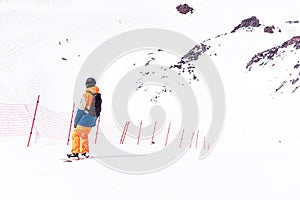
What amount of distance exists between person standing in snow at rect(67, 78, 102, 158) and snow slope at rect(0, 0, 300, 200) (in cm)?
45

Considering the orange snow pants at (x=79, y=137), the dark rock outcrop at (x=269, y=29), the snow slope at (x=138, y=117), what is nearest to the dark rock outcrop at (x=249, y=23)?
the snow slope at (x=138, y=117)

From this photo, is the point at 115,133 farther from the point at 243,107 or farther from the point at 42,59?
the point at 42,59

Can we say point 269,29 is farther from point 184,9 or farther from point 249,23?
point 184,9

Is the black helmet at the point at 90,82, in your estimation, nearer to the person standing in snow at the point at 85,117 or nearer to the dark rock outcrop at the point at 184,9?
the person standing in snow at the point at 85,117

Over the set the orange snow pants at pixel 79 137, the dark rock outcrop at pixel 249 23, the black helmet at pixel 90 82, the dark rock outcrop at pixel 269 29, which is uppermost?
the dark rock outcrop at pixel 249 23

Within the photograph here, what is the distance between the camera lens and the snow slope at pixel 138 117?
6.76 m

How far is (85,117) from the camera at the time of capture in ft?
30.5

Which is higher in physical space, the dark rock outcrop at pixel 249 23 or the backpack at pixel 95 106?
the dark rock outcrop at pixel 249 23

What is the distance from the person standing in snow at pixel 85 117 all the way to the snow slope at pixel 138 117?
0.45 m

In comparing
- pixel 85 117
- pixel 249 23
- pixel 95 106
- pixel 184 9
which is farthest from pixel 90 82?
pixel 184 9

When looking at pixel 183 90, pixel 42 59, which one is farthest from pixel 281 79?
pixel 42 59

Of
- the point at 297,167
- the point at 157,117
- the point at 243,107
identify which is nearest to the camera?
the point at 297,167

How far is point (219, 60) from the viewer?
43969mm

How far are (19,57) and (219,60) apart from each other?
21.5 metres
